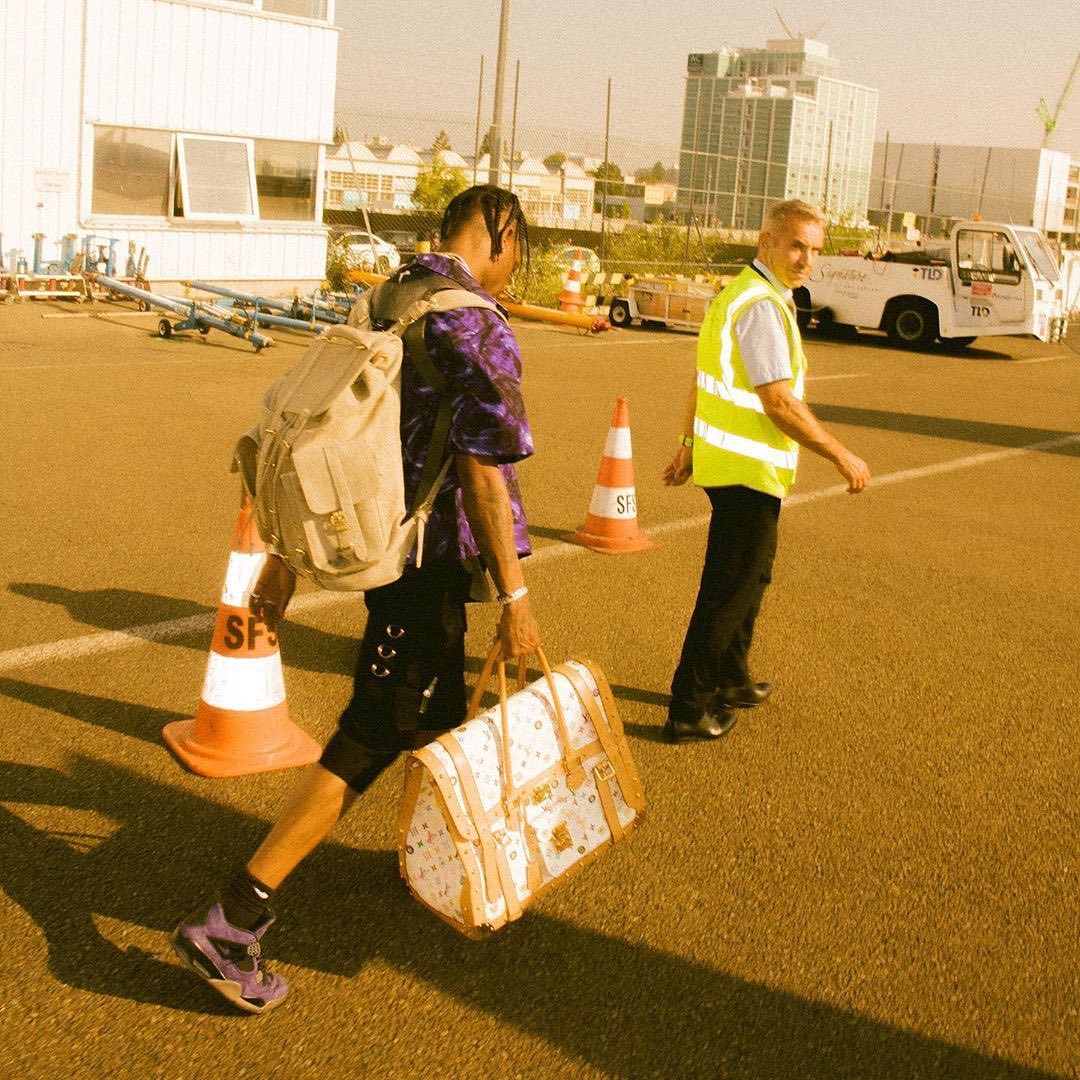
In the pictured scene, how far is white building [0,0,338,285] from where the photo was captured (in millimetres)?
17875

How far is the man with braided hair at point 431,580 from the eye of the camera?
120 inches

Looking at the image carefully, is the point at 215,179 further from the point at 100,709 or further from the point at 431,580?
the point at 431,580

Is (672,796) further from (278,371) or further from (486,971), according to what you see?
(278,371)

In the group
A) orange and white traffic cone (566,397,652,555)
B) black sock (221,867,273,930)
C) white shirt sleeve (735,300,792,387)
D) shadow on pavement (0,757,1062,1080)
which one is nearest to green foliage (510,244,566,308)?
orange and white traffic cone (566,397,652,555)

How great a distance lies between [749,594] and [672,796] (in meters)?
0.86

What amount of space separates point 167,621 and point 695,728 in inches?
92.9

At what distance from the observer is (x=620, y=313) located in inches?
880

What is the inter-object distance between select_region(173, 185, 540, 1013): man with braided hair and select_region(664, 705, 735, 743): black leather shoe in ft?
5.46

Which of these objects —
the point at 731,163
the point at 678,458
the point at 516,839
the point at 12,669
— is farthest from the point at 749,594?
the point at 731,163

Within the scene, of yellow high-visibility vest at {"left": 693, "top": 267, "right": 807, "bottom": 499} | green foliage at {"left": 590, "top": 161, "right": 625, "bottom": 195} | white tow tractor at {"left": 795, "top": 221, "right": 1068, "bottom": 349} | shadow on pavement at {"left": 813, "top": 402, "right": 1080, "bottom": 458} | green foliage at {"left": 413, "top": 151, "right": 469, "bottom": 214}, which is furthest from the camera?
green foliage at {"left": 590, "top": 161, "right": 625, "bottom": 195}

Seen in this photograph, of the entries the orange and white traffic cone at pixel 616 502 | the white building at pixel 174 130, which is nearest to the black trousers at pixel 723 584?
the orange and white traffic cone at pixel 616 502

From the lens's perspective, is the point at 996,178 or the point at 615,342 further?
the point at 996,178

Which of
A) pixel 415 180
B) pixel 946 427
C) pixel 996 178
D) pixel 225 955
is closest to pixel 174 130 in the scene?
pixel 415 180

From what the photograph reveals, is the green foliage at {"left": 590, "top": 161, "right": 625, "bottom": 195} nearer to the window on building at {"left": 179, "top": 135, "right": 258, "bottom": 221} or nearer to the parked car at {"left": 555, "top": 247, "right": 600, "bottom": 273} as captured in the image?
the parked car at {"left": 555, "top": 247, "right": 600, "bottom": 273}
